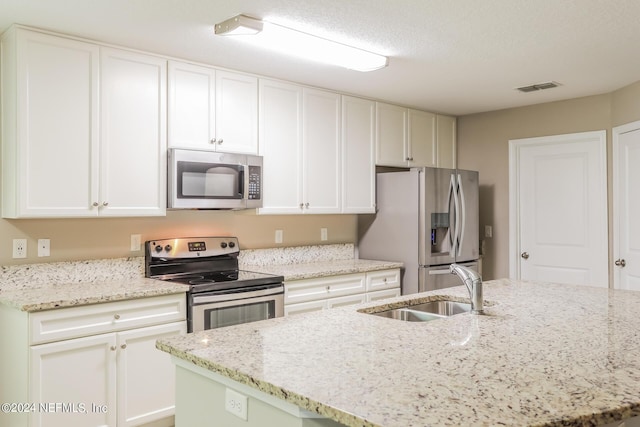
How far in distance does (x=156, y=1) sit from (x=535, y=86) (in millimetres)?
3042

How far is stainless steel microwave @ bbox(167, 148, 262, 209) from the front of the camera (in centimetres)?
329

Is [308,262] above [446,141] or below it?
below

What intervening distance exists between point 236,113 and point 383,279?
1778mm

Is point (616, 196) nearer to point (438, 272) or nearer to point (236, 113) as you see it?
point (438, 272)

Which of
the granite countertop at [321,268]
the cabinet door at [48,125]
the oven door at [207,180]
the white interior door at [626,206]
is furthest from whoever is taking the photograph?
the white interior door at [626,206]

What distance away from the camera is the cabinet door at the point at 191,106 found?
10.9ft

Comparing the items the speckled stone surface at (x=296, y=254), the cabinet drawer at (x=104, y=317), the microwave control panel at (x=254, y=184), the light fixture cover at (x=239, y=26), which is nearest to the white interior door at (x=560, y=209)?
the speckled stone surface at (x=296, y=254)

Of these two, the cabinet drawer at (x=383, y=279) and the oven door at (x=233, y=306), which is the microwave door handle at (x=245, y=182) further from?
the cabinet drawer at (x=383, y=279)

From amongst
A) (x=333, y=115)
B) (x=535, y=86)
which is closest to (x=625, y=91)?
(x=535, y=86)

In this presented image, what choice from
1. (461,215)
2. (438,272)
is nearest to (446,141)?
(461,215)

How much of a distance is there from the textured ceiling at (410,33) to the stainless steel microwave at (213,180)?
638 millimetres

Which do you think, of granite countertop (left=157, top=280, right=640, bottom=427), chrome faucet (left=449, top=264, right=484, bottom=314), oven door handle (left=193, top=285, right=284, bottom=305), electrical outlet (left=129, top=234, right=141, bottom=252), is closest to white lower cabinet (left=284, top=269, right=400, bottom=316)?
oven door handle (left=193, top=285, right=284, bottom=305)

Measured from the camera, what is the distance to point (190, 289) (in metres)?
3.03

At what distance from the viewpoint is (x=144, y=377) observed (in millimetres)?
2910
